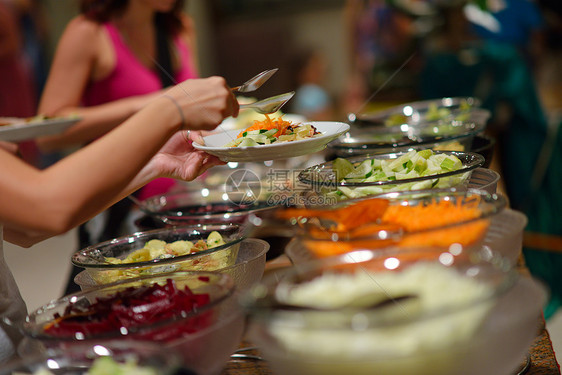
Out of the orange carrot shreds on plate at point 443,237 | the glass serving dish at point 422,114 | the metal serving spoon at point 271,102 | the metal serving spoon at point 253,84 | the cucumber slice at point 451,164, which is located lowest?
the glass serving dish at point 422,114

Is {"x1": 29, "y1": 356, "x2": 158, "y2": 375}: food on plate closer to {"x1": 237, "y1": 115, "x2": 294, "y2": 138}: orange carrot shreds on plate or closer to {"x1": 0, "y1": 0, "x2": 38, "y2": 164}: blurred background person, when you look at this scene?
{"x1": 237, "y1": 115, "x2": 294, "y2": 138}: orange carrot shreds on plate

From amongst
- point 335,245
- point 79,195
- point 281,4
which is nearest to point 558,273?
point 335,245

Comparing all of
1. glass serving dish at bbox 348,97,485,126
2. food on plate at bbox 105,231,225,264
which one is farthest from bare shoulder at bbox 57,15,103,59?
food on plate at bbox 105,231,225,264

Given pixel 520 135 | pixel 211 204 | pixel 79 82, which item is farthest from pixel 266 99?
pixel 520 135

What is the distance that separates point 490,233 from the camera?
2.50 ft

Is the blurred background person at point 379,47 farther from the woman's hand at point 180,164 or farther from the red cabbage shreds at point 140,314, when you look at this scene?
the red cabbage shreds at point 140,314

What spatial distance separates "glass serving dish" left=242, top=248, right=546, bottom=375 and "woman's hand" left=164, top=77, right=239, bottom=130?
271 mm

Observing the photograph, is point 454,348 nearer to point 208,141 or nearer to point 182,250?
point 182,250

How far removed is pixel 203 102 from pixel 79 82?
3.97ft

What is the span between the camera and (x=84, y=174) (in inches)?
28.8

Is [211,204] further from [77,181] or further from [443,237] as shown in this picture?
[443,237]

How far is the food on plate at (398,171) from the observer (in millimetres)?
919

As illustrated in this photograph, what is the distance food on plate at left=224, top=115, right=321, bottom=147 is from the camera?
1022 mm

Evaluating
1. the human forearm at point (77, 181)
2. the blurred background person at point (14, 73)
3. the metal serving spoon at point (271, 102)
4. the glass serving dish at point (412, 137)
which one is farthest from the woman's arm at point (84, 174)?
the blurred background person at point (14, 73)
